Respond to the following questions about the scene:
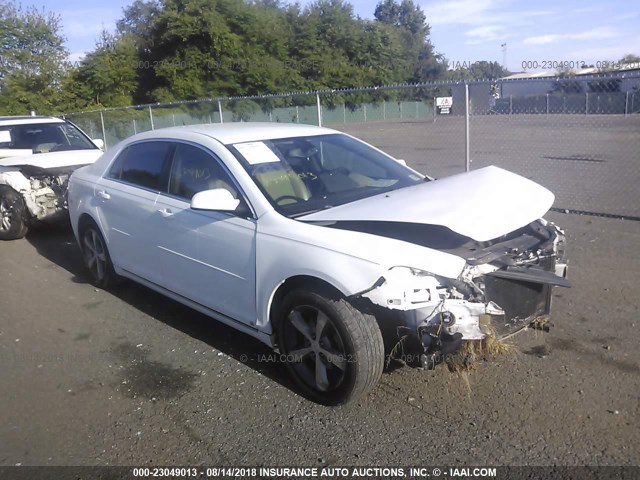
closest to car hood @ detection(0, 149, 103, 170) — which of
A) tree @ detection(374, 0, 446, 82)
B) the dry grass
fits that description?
the dry grass

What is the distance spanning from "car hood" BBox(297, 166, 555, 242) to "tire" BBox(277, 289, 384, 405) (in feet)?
1.83

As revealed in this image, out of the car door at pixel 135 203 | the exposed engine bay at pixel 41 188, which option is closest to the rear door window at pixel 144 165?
the car door at pixel 135 203

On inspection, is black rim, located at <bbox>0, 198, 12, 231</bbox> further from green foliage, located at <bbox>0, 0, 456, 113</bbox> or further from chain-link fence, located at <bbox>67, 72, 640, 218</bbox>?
green foliage, located at <bbox>0, 0, 456, 113</bbox>

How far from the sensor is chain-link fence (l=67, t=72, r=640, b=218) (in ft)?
30.6

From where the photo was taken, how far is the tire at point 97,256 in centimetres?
590

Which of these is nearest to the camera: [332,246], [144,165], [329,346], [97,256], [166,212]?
[332,246]

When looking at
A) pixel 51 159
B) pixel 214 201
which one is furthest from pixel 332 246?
pixel 51 159

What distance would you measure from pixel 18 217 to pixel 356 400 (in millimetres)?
6385

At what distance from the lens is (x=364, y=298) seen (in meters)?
3.47

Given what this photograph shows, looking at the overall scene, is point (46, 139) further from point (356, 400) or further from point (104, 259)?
point (356, 400)

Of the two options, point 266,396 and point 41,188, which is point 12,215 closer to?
point 41,188

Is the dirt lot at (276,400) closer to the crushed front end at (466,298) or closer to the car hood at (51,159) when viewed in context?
the crushed front end at (466,298)

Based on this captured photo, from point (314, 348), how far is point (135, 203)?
2.31 m

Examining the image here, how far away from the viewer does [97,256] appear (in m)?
6.09
